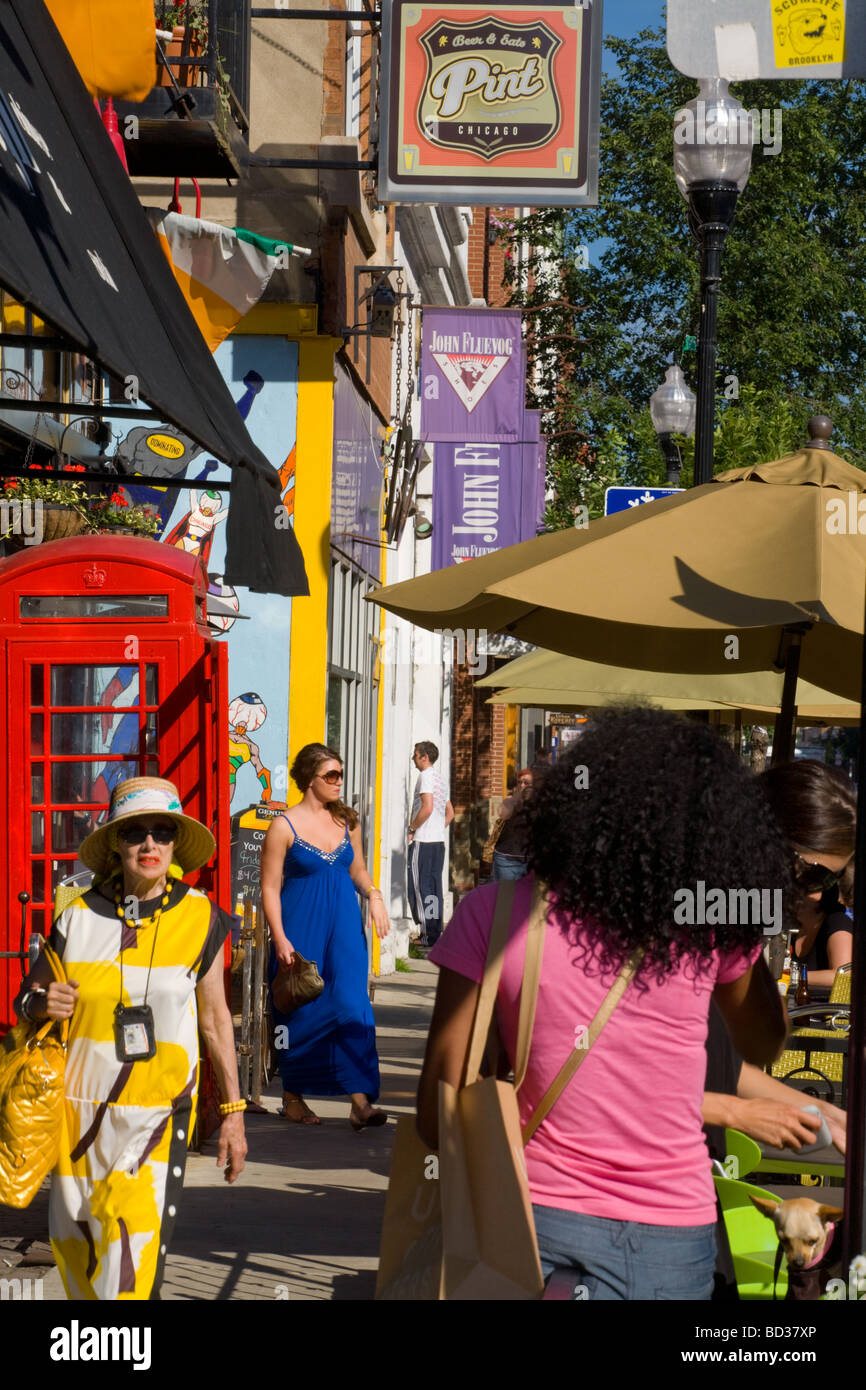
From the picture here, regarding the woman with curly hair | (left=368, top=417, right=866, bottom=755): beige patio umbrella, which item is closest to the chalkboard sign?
(left=368, top=417, right=866, bottom=755): beige patio umbrella

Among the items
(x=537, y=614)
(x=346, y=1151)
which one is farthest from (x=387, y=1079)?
(x=537, y=614)

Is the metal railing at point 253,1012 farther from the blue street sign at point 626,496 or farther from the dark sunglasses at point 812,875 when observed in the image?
the blue street sign at point 626,496

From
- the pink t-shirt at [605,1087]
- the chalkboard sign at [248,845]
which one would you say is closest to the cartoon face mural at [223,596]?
the chalkboard sign at [248,845]

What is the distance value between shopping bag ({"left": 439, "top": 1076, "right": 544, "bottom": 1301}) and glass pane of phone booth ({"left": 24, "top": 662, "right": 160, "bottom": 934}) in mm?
5426

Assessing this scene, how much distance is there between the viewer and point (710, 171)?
28.4 feet

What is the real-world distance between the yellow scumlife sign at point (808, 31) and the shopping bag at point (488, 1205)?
2.10 metres

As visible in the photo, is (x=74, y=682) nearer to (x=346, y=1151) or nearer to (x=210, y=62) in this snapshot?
(x=346, y=1151)

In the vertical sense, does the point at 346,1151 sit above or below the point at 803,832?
below

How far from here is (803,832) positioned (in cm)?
486

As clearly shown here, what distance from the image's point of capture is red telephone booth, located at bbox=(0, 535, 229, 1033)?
828 cm

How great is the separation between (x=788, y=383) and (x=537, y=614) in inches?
1259
